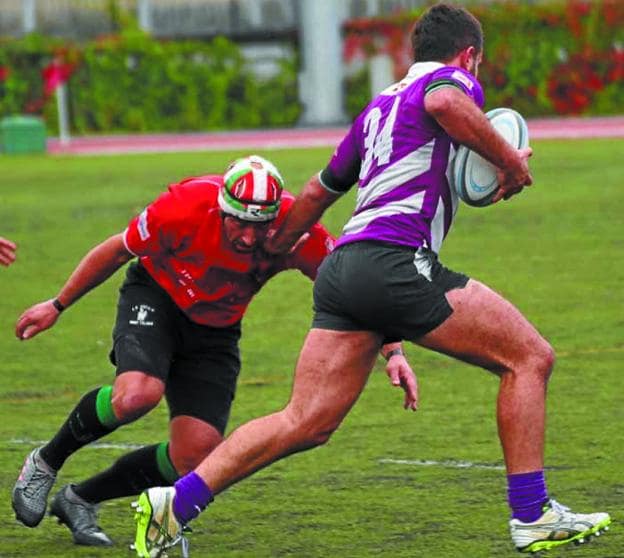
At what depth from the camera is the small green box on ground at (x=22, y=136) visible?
33094 mm

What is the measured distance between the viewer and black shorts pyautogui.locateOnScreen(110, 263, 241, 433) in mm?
7020

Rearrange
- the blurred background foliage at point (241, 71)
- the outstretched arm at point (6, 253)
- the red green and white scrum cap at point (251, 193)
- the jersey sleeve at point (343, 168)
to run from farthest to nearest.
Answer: the blurred background foliage at point (241, 71) → the outstretched arm at point (6, 253) → the red green and white scrum cap at point (251, 193) → the jersey sleeve at point (343, 168)

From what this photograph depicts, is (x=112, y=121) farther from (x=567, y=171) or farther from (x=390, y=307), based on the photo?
(x=390, y=307)

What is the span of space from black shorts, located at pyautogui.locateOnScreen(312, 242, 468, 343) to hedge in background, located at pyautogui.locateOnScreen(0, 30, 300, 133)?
34.0m

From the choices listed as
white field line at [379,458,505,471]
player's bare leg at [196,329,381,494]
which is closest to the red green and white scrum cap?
player's bare leg at [196,329,381,494]

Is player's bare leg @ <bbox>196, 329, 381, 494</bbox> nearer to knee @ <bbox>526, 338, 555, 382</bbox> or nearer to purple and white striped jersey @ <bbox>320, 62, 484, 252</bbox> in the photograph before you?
purple and white striped jersey @ <bbox>320, 62, 484, 252</bbox>

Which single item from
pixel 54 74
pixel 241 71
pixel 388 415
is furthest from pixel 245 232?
pixel 241 71

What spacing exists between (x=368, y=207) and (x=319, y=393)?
657 mm

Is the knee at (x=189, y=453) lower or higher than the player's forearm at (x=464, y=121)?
lower

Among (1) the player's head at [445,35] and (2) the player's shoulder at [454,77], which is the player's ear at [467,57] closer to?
(1) the player's head at [445,35]

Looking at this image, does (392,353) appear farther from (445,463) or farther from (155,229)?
(445,463)

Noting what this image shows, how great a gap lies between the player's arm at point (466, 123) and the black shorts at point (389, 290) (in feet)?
1.34

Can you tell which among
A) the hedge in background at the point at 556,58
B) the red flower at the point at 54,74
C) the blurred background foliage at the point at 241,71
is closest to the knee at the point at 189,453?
the red flower at the point at 54,74

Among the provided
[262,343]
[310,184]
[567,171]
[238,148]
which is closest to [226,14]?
[238,148]
